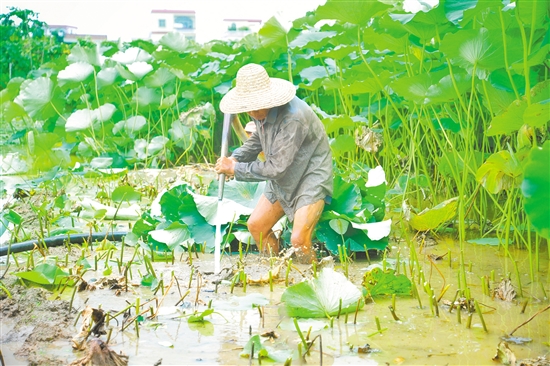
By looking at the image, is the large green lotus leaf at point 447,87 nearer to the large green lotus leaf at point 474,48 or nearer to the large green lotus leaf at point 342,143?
the large green lotus leaf at point 474,48

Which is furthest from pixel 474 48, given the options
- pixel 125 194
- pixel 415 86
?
pixel 125 194

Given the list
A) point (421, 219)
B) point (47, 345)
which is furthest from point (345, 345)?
point (421, 219)

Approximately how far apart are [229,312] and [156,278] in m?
0.49

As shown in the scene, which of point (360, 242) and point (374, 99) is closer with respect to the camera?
point (360, 242)

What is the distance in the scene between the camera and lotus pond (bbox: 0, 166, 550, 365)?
215cm

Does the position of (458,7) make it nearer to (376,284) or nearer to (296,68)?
(376,284)

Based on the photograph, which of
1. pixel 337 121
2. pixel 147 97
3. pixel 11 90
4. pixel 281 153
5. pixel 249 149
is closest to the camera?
pixel 281 153

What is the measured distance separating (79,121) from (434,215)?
14.9ft

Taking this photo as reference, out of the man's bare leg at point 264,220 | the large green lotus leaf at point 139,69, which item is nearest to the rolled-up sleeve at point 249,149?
the man's bare leg at point 264,220

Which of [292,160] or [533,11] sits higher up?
[533,11]

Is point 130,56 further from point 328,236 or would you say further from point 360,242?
point 360,242

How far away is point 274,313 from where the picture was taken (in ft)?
8.43

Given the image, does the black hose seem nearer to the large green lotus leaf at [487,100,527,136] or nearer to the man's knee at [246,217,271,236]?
the man's knee at [246,217,271,236]

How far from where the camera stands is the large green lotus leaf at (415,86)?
346 centimetres
